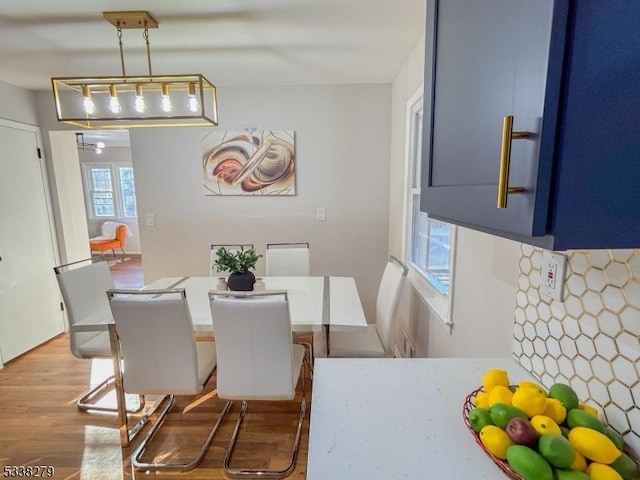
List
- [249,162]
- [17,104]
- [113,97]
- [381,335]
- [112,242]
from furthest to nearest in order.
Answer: [112,242], [249,162], [17,104], [381,335], [113,97]

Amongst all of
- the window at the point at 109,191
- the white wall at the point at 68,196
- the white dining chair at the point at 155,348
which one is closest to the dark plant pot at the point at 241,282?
the white dining chair at the point at 155,348

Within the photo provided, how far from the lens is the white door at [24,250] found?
266 cm

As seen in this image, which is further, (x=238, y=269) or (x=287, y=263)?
(x=287, y=263)

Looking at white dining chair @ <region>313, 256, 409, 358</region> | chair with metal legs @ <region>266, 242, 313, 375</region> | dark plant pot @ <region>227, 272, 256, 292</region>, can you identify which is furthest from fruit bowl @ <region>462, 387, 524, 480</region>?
chair with metal legs @ <region>266, 242, 313, 375</region>

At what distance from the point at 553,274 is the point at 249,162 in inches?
106

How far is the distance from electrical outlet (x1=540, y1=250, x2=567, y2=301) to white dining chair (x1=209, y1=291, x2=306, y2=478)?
3.11 feet

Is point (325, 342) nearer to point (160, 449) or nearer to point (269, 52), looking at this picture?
point (160, 449)

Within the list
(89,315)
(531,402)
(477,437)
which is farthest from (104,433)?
(531,402)

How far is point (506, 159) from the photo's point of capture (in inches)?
17.8

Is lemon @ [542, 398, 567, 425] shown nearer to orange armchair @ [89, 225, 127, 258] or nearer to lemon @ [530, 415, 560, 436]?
lemon @ [530, 415, 560, 436]

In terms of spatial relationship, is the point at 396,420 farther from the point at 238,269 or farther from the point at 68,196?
the point at 68,196

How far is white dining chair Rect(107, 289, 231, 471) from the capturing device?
58.7 inches

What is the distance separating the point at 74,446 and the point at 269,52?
8.77ft

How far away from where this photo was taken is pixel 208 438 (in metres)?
1.80
